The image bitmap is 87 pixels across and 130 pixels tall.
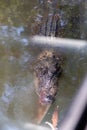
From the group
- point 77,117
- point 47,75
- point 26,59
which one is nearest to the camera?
point 77,117

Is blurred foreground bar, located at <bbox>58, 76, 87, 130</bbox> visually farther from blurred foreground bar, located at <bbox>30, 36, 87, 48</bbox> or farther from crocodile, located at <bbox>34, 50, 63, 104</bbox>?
blurred foreground bar, located at <bbox>30, 36, 87, 48</bbox>

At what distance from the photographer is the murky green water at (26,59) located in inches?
64.6

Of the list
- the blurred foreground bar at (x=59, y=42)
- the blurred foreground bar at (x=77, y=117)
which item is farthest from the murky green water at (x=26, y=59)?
the blurred foreground bar at (x=77, y=117)

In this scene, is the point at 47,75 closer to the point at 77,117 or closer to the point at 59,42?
the point at 59,42

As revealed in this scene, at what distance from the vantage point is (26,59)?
1.89 m

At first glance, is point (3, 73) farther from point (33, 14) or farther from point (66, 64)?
point (33, 14)

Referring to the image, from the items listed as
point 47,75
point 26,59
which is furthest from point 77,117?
point 26,59

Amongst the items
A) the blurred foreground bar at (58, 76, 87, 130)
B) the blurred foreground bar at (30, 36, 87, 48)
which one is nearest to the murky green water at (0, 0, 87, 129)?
the blurred foreground bar at (30, 36, 87, 48)

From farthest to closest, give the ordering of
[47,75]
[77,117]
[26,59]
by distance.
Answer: [26,59] → [47,75] → [77,117]

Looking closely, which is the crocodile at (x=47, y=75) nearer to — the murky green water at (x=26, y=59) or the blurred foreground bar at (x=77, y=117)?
the murky green water at (x=26, y=59)

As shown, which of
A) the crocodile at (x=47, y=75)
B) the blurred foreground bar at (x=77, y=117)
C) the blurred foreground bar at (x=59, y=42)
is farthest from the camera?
the blurred foreground bar at (x=59, y=42)

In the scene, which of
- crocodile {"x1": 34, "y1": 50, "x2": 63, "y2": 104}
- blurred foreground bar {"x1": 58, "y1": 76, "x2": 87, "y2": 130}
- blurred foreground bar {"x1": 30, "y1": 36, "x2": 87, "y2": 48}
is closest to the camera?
blurred foreground bar {"x1": 58, "y1": 76, "x2": 87, "y2": 130}

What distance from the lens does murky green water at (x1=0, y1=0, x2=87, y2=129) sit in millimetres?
1641

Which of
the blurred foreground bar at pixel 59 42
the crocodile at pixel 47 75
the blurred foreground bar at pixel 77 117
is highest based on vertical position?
the blurred foreground bar at pixel 59 42
